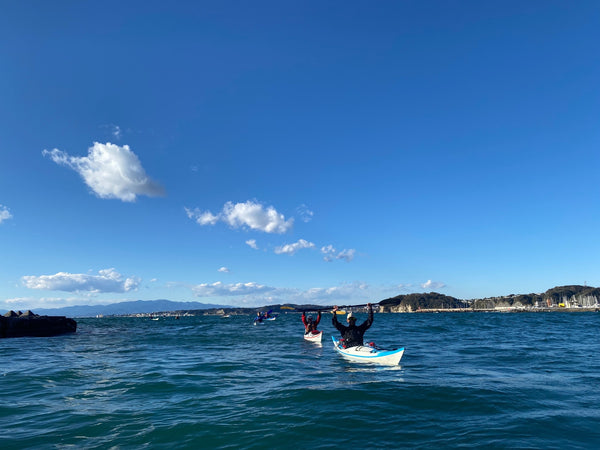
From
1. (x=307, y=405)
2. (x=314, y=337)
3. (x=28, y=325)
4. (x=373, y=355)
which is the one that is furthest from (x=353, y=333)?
(x=28, y=325)

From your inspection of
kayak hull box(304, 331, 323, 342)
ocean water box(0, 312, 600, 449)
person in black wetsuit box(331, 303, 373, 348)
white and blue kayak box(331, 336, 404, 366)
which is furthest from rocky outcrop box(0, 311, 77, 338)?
white and blue kayak box(331, 336, 404, 366)

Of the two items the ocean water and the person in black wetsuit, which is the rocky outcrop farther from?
the person in black wetsuit

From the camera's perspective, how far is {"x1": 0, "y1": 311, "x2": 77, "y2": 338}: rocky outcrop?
4665 centimetres

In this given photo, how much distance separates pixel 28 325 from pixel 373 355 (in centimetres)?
5485

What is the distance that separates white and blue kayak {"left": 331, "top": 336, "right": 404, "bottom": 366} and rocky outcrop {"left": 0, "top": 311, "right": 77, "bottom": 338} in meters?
50.7

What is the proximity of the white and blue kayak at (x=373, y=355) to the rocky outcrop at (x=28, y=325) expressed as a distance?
50.7 metres

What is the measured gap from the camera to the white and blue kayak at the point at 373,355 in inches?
709

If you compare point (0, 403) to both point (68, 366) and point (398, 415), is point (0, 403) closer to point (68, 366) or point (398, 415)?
point (68, 366)

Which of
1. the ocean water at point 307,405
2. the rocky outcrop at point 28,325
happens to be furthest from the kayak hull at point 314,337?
the rocky outcrop at point 28,325

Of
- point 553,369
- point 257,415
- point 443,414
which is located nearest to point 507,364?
point 553,369

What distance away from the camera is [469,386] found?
1341 centimetres

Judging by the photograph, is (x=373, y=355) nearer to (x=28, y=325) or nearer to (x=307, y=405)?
(x=307, y=405)

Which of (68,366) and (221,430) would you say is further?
(68,366)

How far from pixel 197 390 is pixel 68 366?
38.3 ft
